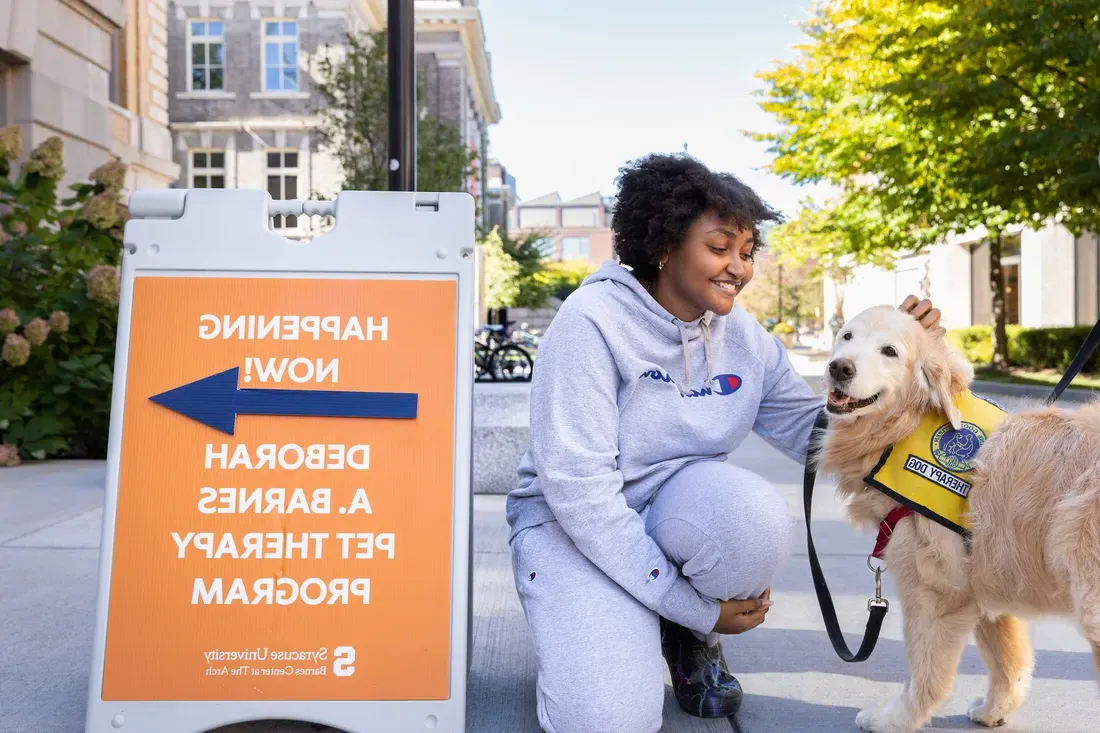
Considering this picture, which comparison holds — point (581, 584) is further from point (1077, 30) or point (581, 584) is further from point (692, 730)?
point (1077, 30)

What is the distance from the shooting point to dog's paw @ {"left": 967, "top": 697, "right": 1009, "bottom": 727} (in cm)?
251

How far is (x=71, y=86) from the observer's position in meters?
10.5

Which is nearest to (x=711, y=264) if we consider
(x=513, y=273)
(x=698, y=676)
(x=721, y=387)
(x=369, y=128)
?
(x=721, y=387)

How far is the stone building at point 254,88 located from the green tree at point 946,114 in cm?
1718

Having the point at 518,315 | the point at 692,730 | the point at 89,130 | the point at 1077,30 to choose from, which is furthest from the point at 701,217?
the point at 518,315

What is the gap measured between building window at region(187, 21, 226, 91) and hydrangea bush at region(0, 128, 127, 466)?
27.2 m

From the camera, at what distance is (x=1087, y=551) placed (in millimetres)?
2014

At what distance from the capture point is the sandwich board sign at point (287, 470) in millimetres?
2221

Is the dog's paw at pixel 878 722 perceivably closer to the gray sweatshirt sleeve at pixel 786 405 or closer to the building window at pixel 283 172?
the gray sweatshirt sleeve at pixel 786 405

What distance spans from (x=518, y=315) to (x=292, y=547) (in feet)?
182

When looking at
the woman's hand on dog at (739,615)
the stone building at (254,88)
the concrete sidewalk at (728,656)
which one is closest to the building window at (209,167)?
the stone building at (254,88)

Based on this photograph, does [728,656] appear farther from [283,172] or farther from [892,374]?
[283,172]

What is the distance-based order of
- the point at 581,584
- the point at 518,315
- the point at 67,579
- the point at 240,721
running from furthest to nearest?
the point at 518,315 → the point at 67,579 → the point at 581,584 → the point at 240,721

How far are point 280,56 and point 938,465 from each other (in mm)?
32646
